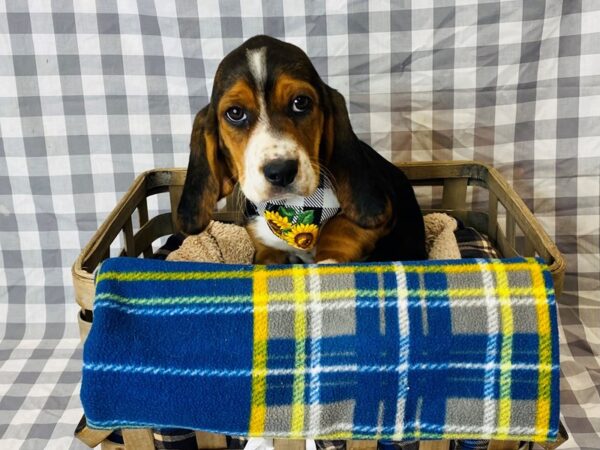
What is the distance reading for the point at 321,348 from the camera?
1.11 m

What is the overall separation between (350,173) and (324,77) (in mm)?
739

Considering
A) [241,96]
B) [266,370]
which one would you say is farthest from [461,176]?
[266,370]

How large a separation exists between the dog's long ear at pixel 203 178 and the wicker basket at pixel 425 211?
18 centimetres

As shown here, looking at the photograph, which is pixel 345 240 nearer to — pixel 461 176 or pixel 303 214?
pixel 303 214

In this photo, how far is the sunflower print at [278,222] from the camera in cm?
154

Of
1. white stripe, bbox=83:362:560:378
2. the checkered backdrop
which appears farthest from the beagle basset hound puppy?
the checkered backdrop

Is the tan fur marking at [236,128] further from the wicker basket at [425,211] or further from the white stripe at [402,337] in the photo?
the white stripe at [402,337]

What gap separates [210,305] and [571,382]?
1.28 meters

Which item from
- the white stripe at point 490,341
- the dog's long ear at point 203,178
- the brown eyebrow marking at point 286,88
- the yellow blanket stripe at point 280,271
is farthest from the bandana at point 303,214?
the white stripe at point 490,341

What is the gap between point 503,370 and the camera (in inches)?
44.3

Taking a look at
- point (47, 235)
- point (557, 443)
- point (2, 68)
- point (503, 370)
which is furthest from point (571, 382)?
point (2, 68)

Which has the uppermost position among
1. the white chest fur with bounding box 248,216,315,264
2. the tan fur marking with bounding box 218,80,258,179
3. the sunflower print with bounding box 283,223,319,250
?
the tan fur marking with bounding box 218,80,258,179

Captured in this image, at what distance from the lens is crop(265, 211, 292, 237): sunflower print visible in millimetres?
1536

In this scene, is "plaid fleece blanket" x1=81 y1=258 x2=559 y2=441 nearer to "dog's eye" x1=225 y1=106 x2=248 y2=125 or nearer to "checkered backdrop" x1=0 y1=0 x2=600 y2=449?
"dog's eye" x1=225 y1=106 x2=248 y2=125
